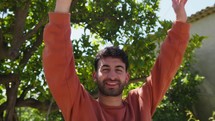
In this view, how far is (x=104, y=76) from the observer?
84.5 inches

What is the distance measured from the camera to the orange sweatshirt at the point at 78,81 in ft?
6.53

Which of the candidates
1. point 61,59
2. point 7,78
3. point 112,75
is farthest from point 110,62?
point 7,78

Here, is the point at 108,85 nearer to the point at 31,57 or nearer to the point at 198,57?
the point at 31,57

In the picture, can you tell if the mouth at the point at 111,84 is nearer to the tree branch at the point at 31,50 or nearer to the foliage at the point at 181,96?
the tree branch at the point at 31,50

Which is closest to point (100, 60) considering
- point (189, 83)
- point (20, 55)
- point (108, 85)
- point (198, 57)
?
point (108, 85)

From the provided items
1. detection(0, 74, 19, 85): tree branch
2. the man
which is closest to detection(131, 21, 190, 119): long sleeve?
the man

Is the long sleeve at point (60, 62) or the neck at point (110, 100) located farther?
the neck at point (110, 100)

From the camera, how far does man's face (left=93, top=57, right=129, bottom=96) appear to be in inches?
83.9

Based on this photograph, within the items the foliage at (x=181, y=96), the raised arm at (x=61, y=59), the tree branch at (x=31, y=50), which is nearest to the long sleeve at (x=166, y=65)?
the raised arm at (x=61, y=59)

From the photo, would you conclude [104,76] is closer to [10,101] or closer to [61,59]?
[61,59]

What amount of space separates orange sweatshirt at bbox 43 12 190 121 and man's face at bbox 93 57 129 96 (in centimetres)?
9

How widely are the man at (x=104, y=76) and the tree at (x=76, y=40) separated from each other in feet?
8.78

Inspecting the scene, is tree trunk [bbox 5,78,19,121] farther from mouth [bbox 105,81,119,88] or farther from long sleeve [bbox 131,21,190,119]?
mouth [bbox 105,81,119,88]

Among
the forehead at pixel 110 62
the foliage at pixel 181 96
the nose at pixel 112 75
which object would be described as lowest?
the foliage at pixel 181 96
